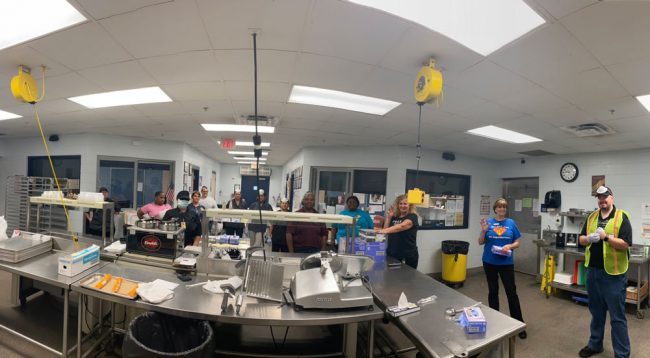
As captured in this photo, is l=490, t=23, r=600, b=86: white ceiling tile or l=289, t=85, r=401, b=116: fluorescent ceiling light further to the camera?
l=289, t=85, r=401, b=116: fluorescent ceiling light

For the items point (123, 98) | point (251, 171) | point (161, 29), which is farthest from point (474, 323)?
point (251, 171)

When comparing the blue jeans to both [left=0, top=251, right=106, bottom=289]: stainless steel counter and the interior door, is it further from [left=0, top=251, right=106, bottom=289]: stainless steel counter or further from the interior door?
[left=0, top=251, right=106, bottom=289]: stainless steel counter

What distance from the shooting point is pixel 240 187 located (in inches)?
495

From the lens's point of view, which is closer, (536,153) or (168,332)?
(168,332)

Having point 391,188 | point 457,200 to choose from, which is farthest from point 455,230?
point 391,188

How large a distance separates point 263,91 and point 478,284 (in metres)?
4.70

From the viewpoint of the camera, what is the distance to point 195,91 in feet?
9.75

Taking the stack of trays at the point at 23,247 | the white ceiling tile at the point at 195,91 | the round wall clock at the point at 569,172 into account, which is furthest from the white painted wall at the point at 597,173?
the stack of trays at the point at 23,247

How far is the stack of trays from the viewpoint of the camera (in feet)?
7.70

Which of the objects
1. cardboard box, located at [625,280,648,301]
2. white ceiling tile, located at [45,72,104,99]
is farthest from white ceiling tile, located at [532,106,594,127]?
white ceiling tile, located at [45,72,104,99]

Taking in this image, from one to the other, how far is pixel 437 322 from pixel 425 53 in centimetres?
169

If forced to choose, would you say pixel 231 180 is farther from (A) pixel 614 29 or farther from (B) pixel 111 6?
(A) pixel 614 29

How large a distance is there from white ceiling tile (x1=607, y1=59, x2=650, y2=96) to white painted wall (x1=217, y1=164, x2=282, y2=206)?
34.9 ft

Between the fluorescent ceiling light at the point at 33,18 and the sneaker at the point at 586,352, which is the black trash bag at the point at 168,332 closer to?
the fluorescent ceiling light at the point at 33,18
